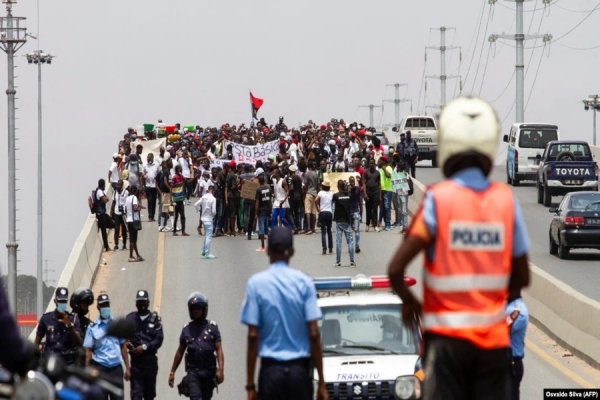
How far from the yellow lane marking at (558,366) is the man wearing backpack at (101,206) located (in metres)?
13.8

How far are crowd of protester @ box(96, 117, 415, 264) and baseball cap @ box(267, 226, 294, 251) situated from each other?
21.9 meters

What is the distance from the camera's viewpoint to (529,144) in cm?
4922

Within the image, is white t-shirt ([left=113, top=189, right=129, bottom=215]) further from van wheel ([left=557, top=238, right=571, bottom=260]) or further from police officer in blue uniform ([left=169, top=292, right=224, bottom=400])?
police officer in blue uniform ([left=169, top=292, right=224, bottom=400])

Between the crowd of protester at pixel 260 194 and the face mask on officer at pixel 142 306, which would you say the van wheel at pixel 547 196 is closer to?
the crowd of protester at pixel 260 194

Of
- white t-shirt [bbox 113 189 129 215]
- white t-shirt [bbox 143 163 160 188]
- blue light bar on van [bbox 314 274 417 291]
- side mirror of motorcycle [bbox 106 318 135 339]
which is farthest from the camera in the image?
white t-shirt [bbox 143 163 160 188]

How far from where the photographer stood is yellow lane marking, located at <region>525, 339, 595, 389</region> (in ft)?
61.6

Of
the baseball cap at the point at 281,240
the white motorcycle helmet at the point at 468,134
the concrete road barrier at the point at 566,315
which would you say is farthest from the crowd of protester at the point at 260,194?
the white motorcycle helmet at the point at 468,134

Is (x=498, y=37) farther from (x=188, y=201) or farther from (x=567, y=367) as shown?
(x=567, y=367)

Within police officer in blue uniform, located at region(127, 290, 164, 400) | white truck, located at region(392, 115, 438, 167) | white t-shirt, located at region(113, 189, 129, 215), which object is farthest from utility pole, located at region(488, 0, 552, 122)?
police officer in blue uniform, located at region(127, 290, 164, 400)

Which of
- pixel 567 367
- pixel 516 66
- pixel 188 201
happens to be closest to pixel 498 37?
pixel 516 66

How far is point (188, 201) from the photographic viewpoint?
147ft

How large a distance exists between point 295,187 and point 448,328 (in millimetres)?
29316

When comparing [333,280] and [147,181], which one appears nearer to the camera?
[333,280]

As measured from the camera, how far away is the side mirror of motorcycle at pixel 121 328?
637 centimetres
